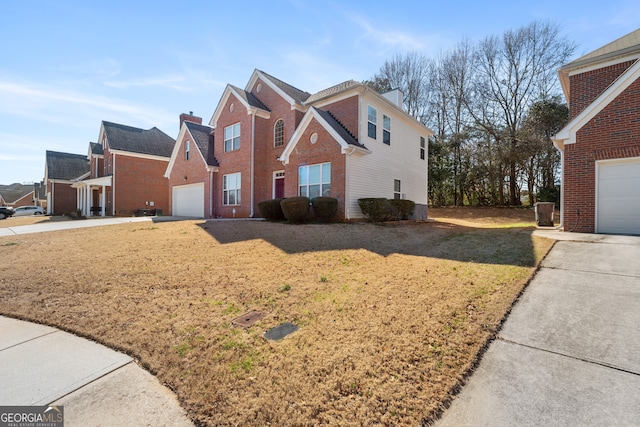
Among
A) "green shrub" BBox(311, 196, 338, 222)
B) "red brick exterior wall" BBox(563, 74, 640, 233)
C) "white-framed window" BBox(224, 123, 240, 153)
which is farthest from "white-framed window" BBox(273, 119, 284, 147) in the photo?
"red brick exterior wall" BBox(563, 74, 640, 233)

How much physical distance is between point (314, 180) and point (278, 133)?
18.8 ft

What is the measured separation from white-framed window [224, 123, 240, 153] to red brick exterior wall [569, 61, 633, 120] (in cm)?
1733

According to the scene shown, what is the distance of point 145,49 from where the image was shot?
30.3 ft

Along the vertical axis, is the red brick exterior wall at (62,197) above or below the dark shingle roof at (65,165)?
below

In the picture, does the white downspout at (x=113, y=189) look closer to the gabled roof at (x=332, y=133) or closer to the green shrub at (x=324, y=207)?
the gabled roof at (x=332, y=133)

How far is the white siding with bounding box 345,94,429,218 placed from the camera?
1380cm

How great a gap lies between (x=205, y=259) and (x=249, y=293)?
2681 mm

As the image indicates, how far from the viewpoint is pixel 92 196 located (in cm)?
2955

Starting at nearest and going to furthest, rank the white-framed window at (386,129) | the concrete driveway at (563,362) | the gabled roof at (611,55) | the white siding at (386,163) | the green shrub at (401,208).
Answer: the concrete driveway at (563,362) → the gabled roof at (611,55) → the white siding at (386,163) → the green shrub at (401,208) → the white-framed window at (386,129)

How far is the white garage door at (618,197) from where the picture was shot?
8.85 meters

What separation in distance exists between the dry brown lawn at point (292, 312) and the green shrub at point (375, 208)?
485cm

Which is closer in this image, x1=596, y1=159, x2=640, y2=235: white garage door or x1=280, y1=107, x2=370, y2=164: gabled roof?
x1=596, y1=159, x2=640, y2=235: white garage door

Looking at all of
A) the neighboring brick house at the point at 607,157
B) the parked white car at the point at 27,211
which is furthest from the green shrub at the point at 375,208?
the parked white car at the point at 27,211

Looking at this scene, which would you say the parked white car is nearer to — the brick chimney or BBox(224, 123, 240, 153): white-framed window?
the brick chimney
